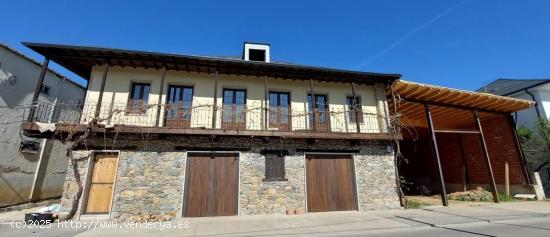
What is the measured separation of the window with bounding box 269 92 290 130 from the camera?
35.0ft

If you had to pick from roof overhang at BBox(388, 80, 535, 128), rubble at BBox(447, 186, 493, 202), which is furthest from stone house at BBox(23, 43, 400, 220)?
rubble at BBox(447, 186, 493, 202)

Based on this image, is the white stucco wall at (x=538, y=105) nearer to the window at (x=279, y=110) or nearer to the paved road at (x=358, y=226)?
the paved road at (x=358, y=226)

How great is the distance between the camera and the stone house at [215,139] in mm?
8703

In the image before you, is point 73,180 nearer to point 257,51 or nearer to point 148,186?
point 148,186

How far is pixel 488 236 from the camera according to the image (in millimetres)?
5754

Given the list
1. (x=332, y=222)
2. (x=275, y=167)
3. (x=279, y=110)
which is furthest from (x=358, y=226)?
(x=279, y=110)

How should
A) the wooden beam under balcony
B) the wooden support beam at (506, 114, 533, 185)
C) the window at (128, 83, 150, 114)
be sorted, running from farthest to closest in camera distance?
the wooden support beam at (506, 114, 533, 185) → the window at (128, 83, 150, 114) → the wooden beam under balcony

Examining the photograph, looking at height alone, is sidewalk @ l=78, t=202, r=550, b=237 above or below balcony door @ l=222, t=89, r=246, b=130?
below

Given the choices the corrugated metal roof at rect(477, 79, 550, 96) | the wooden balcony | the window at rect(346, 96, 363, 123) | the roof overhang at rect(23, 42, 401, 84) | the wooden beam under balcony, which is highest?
the corrugated metal roof at rect(477, 79, 550, 96)

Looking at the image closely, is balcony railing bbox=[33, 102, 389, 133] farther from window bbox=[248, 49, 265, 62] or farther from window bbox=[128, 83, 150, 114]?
window bbox=[248, 49, 265, 62]

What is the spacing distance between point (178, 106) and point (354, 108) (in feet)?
23.4

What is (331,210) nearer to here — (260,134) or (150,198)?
(260,134)

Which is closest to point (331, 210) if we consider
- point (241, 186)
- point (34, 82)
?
point (241, 186)

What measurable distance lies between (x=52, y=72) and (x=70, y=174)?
760cm
